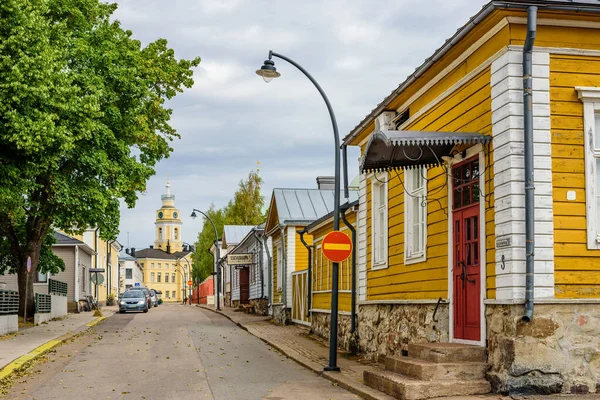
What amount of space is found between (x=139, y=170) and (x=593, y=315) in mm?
20101

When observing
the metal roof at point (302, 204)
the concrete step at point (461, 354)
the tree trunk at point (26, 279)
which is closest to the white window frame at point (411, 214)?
the concrete step at point (461, 354)

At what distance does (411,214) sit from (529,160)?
4.65 meters

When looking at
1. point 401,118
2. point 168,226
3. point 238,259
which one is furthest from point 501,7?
point 168,226

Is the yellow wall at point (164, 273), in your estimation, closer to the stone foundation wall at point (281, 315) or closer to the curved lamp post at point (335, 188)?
the stone foundation wall at point (281, 315)

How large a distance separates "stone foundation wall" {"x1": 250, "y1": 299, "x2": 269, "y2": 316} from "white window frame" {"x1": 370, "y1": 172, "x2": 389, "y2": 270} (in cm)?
2186

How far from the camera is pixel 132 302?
46375 millimetres

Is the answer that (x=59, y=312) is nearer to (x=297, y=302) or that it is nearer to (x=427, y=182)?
(x=297, y=302)

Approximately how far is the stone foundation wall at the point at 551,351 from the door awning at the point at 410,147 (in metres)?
2.32

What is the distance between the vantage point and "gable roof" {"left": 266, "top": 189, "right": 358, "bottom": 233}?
32.4 m

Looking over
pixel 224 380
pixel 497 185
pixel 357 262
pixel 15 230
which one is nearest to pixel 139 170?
pixel 15 230

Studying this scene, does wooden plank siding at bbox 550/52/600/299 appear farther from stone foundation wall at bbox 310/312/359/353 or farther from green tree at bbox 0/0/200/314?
green tree at bbox 0/0/200/314

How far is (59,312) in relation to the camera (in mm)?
36281

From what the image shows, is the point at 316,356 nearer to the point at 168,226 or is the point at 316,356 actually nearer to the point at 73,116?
the point at 73,116

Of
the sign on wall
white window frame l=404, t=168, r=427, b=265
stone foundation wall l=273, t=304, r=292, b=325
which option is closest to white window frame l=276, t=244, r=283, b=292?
stone foundation wall l=273, t=304, r=292, b=325
